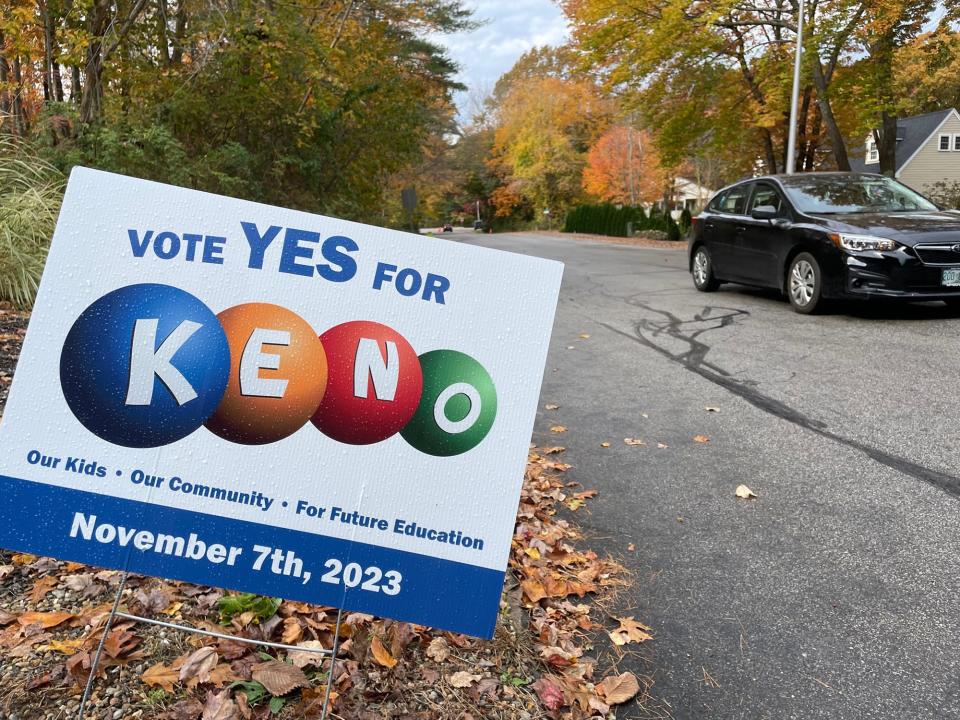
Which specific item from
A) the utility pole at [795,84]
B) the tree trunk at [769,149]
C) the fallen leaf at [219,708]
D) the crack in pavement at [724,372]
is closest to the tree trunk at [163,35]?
the crack in pavement at [724,372]

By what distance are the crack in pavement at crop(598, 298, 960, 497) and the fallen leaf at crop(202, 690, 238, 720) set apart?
3.59 m

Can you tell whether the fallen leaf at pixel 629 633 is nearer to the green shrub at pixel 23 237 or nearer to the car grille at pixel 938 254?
the green shrub at pixel 23 237

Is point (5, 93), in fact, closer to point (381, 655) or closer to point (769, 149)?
point (381, 655)

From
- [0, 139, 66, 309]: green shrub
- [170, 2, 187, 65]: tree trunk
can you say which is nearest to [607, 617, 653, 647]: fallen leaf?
[0, 139, 66, 309]: green shrub

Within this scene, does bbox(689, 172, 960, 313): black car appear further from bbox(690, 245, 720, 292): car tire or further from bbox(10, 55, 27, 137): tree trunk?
bbox(10, 55, 27, 137): tree trunk

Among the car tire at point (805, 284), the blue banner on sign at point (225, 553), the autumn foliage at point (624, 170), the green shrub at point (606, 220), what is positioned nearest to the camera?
the blue banner on sign at point (225, 553)

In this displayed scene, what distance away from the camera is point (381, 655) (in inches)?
97.8

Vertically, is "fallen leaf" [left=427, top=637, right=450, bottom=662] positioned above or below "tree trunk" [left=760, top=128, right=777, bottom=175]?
below

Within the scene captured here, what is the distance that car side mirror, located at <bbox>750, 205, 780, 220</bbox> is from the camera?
9.75 meters

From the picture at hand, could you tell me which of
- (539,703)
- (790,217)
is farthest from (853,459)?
(790,217)

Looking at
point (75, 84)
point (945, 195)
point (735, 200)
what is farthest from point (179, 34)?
point (945, 195)

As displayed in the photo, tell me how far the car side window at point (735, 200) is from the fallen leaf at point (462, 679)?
31.5 feet

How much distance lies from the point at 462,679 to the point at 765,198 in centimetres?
943

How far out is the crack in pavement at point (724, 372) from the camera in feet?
14.1
